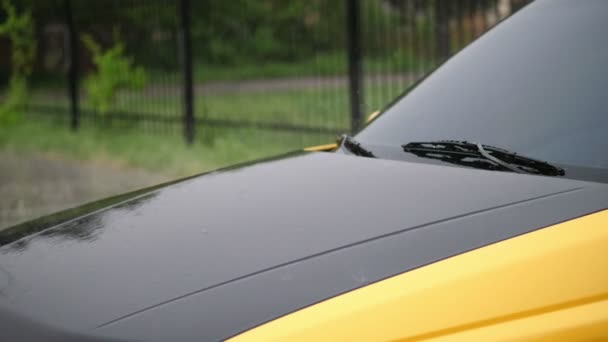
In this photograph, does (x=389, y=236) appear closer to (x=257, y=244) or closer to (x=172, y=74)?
(x=257, y=244)

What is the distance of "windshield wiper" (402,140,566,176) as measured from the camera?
2.51 meters

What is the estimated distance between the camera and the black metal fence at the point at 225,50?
351 inches

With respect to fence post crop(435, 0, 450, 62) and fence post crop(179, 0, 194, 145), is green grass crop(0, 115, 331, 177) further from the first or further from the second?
fence post crop(435, 0, 450, 62)

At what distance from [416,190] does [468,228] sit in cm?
36

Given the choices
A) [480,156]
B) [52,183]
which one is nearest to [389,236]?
[480,156]

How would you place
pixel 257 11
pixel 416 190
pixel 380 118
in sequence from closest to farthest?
pixel 416 190 → pixel 380 118 → pixel 257 11

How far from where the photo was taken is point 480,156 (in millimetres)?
2643

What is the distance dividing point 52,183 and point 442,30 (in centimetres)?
404

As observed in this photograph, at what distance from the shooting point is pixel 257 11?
13.1m

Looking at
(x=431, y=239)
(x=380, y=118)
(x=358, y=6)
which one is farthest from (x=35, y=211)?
(x=431, y=239)

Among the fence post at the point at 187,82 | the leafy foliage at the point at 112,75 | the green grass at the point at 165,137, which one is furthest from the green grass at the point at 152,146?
the leafy foliage at the point at 112,75

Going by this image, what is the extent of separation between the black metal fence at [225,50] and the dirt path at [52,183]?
1.60 metres

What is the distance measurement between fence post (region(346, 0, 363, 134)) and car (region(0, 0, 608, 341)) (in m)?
5.55

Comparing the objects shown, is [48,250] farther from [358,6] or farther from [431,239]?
[358,6]
